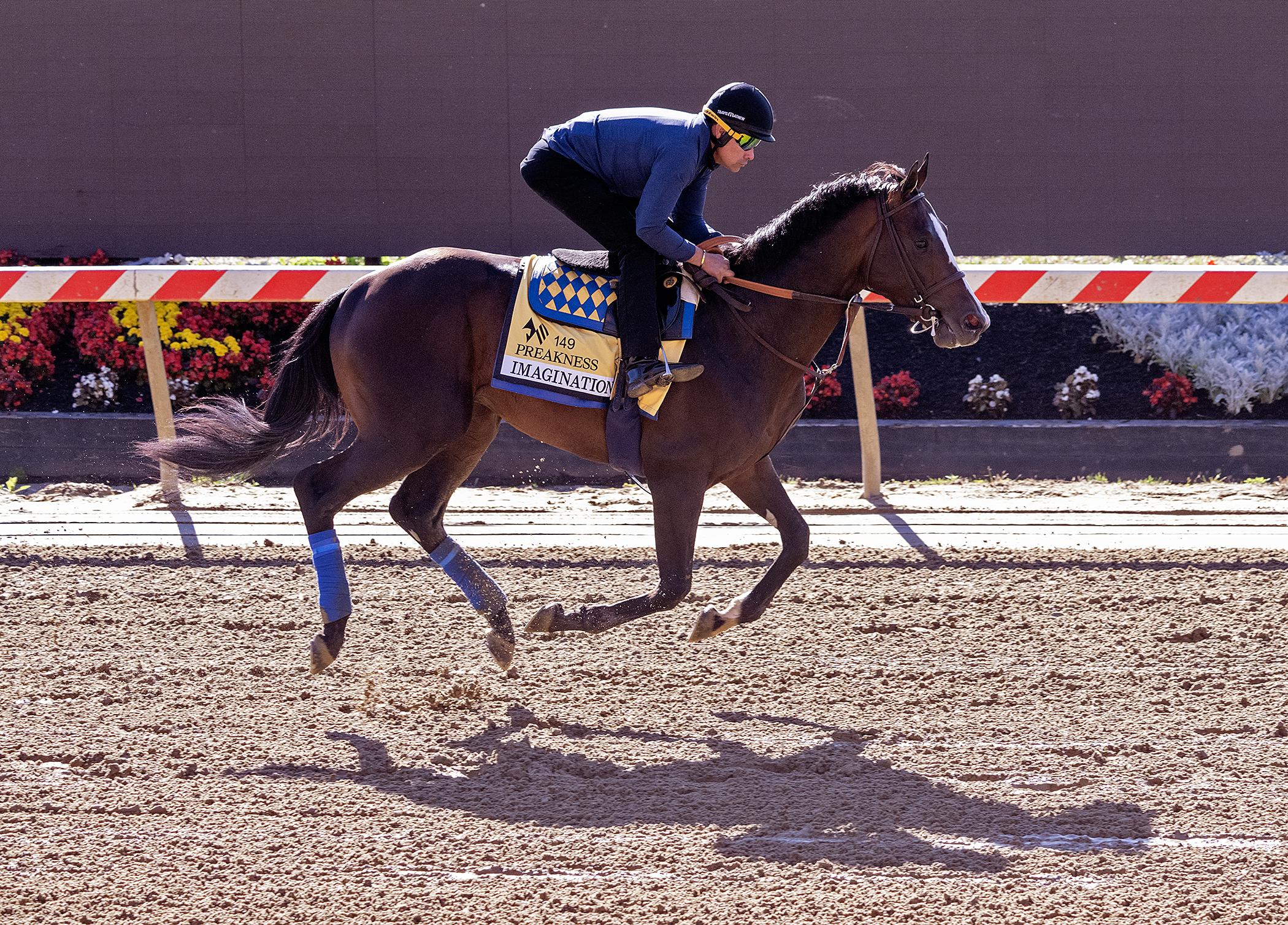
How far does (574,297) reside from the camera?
5.09m

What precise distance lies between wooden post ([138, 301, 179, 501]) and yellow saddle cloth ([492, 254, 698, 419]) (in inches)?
142

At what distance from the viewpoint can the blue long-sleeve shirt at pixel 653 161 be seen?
4785 millimetres

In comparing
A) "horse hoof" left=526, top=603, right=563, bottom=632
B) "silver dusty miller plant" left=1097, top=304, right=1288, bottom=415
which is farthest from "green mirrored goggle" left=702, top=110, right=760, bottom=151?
"silver dusty miller plant" left=1097, top=304, right=1288, bottom=415

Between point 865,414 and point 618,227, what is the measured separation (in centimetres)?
343

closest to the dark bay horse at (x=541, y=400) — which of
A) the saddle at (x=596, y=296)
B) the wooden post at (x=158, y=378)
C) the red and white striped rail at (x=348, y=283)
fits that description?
the saddle at (x=596, y=296)

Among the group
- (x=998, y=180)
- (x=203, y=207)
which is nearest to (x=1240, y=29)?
(x=998, y=180)

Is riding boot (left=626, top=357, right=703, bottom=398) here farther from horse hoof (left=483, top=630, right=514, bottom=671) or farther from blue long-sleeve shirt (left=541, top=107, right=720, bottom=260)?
horse hoof (left=483, top=630, right=514, bottom=671)

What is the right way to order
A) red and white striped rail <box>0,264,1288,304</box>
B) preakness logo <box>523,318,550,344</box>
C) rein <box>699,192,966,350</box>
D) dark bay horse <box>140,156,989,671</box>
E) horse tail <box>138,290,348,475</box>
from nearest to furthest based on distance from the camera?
rein <box>699,192,966,350</box> < dark bay horse <box>140,156,989,671</box> < preakness logo <box>523,318,550,344</box> < horse tail <box>138,290,348,475</box> < red and white striped rail <box>0,264,1288,304</box>

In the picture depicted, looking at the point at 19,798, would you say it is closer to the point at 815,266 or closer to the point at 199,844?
the point at 199,844

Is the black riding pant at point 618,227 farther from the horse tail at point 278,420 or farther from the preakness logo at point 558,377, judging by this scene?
the horse tail at point 278,420

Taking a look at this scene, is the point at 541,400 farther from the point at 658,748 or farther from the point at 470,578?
the point at 658,748

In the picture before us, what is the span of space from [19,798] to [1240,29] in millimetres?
9513

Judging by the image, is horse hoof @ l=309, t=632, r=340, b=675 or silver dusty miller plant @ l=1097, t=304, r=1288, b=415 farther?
silver dusty miller plant @ l=1097, t=304, r=1288, b=415

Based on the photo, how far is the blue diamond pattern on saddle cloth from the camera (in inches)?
199
